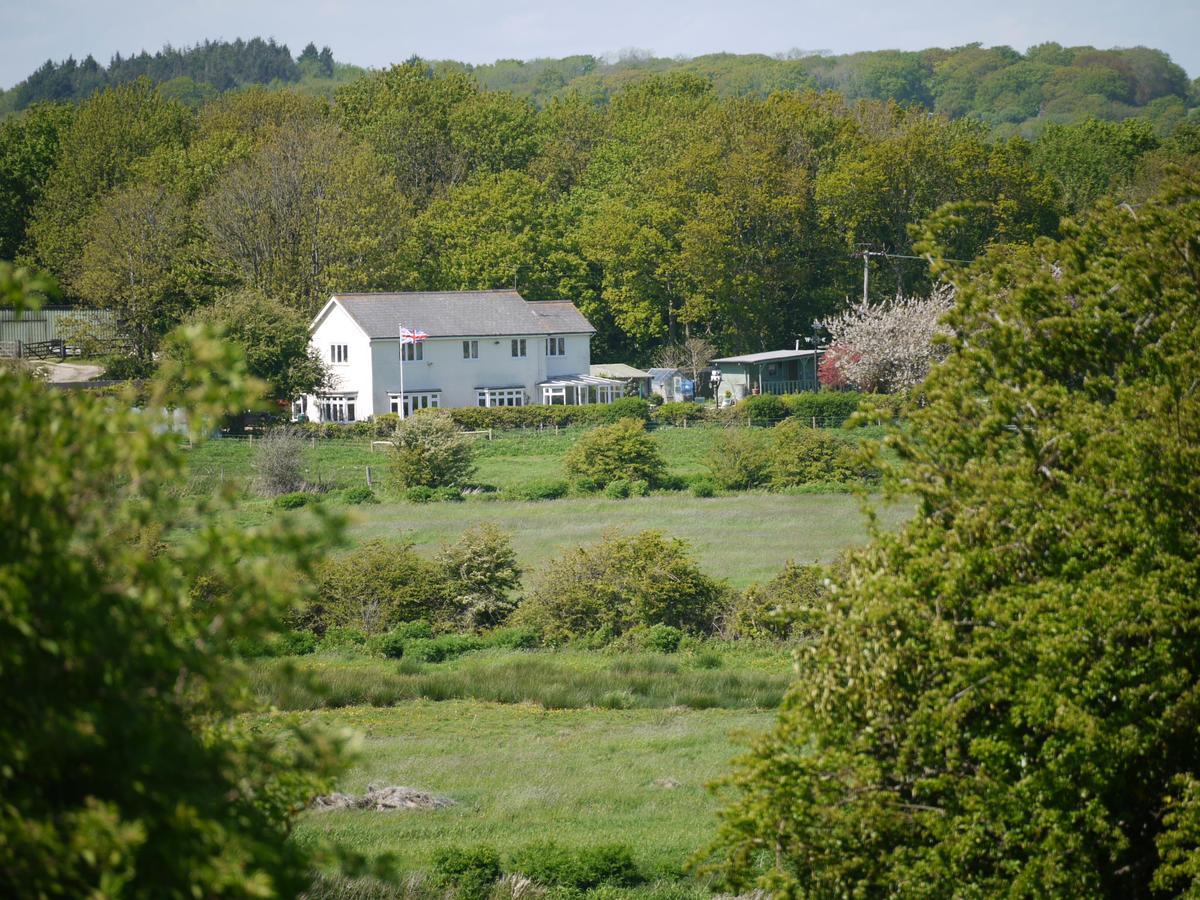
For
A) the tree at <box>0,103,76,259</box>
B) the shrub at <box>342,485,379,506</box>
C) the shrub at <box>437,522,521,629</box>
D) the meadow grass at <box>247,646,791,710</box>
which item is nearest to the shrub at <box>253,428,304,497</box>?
the shrub at <box>342,485,379,506</box>

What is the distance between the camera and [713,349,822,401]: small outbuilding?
75250 mm

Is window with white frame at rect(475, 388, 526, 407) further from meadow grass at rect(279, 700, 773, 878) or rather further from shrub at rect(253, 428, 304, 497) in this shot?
meadow grass at rect(279, 700, 773, 878)

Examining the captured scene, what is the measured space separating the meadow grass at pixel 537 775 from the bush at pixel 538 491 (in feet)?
80.3

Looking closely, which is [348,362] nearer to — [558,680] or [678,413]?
[678,413]

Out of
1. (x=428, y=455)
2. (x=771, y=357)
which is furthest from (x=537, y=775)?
(x=771, y=357)

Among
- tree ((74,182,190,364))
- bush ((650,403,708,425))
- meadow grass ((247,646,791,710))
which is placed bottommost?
meadow grass ((247,646,791,710))

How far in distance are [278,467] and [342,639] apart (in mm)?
19881

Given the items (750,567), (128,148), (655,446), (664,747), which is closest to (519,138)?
(128,148)

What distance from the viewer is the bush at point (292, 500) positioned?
44.8 m

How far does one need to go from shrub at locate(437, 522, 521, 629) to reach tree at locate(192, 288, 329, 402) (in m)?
30.1

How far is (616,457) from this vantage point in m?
50.7

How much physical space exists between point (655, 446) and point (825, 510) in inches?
374

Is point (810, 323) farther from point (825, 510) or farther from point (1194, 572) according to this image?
point (1194, 572)

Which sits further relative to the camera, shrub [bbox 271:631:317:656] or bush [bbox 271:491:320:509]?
bush [bbox 271:491:320:509]
